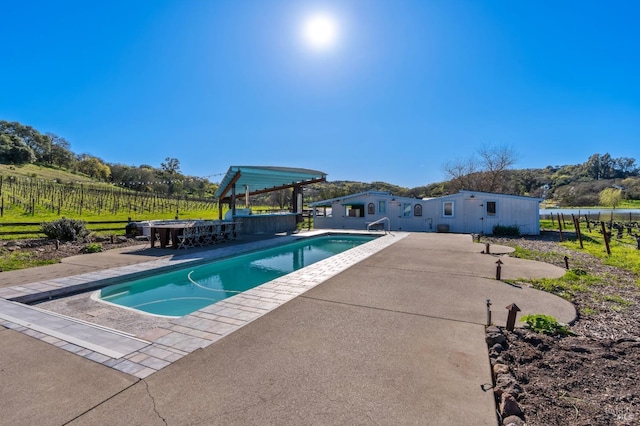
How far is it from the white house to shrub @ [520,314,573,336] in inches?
471

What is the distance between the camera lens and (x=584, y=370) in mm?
2512

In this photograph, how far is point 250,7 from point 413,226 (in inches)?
536

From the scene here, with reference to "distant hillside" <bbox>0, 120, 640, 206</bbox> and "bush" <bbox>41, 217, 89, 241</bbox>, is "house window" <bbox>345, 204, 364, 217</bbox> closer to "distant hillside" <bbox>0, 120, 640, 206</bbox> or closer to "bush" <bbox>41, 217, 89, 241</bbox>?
"bush" <bbox>41, 217, 89, 241</bbox>

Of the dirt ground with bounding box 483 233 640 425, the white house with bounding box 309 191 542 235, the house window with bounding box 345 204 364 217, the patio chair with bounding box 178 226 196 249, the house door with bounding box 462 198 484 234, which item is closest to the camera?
the dirt ground with bounding box 483 233 640 425

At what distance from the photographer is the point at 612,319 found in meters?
3.79

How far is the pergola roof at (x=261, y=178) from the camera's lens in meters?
12.3

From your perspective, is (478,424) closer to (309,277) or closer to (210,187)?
(309,277)

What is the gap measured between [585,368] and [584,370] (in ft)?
0.16

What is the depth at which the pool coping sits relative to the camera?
2.77 meters

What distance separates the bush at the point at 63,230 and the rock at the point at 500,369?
12480mm

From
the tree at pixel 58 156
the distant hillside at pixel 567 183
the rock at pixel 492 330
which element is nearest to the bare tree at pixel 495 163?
the distant hillside at pixel 567 183

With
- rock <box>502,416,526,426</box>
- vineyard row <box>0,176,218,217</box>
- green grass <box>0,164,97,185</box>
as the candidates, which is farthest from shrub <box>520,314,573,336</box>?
green grass <box>0,164,97,185</box>

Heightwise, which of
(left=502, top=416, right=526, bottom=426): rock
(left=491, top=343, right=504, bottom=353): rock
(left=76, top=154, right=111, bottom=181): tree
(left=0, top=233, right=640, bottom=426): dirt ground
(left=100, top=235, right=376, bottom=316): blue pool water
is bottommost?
(left=100, top=235, right=376, bottom=316): blue pool water

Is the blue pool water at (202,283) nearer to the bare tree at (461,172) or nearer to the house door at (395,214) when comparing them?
the house door at (395,214)
